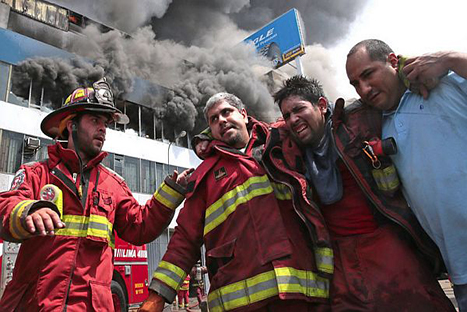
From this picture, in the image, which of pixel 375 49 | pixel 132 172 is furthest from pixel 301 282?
pixel 132 172

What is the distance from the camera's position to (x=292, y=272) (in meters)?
1.63

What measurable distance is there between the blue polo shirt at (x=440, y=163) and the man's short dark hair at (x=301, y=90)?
524 millimetres

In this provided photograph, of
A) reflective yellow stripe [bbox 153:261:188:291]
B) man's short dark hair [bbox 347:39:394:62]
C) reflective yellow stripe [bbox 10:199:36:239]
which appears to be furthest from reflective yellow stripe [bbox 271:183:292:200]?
reflective yellow stripe [bbox 10:199:36:239]

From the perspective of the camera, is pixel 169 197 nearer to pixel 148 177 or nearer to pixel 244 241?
pixel 244 241

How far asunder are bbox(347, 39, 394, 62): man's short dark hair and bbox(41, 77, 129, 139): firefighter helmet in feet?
Answer: 5.55

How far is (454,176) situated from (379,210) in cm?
36

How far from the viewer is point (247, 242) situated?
174 centimetres

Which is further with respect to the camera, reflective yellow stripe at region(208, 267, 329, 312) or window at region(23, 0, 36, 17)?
window at region(23, 0, 36, 17)

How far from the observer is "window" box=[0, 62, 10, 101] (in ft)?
47.4

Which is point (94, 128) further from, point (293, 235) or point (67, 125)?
point (293, 235)

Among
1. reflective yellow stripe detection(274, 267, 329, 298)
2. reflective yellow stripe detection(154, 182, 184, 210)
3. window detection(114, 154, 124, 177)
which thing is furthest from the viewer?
window detection(114, 154, 124, 177)

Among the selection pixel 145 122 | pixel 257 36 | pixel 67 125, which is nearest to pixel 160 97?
pixel 145 122

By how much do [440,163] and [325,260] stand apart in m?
0.69

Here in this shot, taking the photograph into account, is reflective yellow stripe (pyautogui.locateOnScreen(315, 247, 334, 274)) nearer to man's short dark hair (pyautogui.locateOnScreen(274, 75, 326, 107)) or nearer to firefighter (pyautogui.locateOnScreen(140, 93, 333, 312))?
firefighter (pyautogui.locateOnScreen(140, 93, 333, 312))
